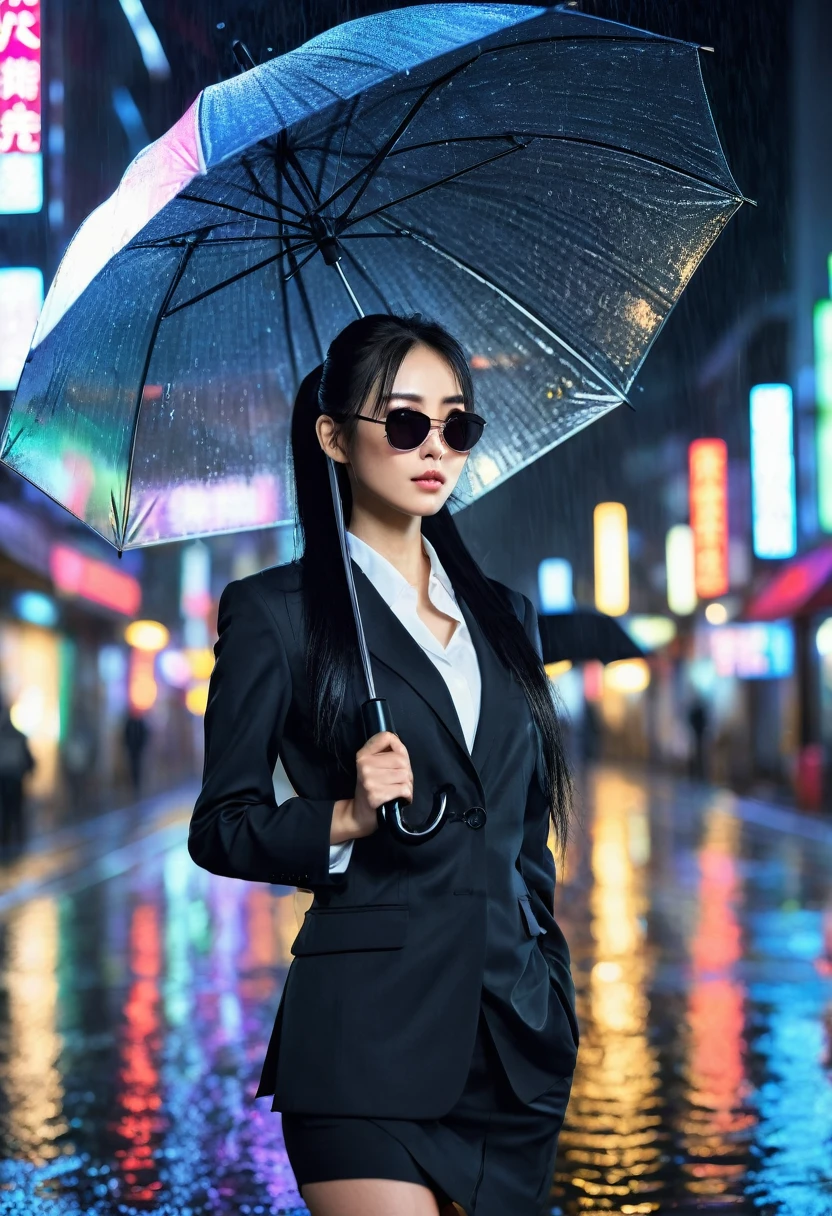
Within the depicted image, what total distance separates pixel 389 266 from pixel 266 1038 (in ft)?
17.1

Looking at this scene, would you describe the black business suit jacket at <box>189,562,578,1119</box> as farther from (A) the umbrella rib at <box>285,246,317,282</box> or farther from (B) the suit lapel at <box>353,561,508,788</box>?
(A) the umbrella rib at <box>285,246,317,282</box>

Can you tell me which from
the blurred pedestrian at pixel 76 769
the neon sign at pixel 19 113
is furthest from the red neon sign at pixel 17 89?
the blurred pedestrian at pixel 76 769

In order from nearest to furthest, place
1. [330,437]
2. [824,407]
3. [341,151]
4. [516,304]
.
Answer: [330,437] → [341,151] → [516,304] → [824,407]

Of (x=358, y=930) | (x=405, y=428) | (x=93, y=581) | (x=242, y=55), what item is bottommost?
(x=358, y=930)

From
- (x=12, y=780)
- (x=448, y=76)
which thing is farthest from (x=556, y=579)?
(x=448, y=76)

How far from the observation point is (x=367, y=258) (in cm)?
379

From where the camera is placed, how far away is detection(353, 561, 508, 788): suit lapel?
8.70ft

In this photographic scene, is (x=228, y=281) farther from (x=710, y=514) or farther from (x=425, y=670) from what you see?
(x=710, y=514)

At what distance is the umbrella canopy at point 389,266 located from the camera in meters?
3.33

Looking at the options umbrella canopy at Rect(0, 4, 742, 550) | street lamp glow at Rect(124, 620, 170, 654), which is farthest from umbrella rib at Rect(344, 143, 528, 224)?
street lamp glow at Rect(124, 620, 170, 654)

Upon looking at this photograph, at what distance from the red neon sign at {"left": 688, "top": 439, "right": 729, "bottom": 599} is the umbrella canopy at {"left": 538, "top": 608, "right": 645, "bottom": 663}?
3121 cm

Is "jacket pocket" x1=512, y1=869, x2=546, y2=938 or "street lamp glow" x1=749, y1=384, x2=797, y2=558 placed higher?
"street lamp glow" x1=749, y1=384, x2=797, y2=558

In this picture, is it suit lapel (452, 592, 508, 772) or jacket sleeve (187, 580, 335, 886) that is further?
suit lapel (452, 592, 508, 772)

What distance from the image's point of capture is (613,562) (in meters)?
69.6
